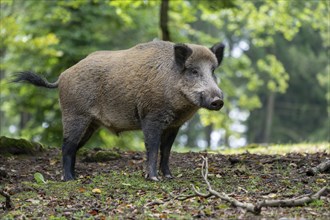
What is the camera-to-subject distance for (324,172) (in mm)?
7902

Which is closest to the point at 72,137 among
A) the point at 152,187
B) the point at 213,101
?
the point at 152,187

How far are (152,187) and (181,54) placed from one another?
1911mm

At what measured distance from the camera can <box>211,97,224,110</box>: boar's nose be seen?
7367 mm

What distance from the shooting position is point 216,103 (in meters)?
7.39

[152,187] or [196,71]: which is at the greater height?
[196,71]

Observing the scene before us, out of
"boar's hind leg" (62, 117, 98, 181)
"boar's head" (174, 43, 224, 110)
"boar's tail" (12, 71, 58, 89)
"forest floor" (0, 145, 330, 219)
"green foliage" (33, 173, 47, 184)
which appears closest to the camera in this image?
"forest floor" (0, 145, 330, 219)

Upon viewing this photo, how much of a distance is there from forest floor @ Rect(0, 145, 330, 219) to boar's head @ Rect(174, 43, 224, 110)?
1145 millimetres

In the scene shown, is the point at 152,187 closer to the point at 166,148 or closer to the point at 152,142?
the point at 152,142

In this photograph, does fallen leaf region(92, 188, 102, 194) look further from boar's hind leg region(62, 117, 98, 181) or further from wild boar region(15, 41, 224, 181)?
boar's hind leg region(62, 117, 98, 181)

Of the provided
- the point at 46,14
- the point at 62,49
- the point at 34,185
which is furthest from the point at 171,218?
the point at 46,14

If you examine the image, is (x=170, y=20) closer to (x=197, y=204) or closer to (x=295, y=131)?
(x=197, y=204)

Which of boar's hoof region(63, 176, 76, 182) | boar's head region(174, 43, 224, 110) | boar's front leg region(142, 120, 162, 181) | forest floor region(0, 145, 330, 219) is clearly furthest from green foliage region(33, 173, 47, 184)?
boar's head region(174, 43, 224, 110)

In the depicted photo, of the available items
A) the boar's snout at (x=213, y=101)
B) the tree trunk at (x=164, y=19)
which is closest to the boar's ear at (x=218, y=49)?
the boar's snout at (x=213, y=101)

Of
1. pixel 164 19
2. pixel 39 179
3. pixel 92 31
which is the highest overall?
pixel 164 19
